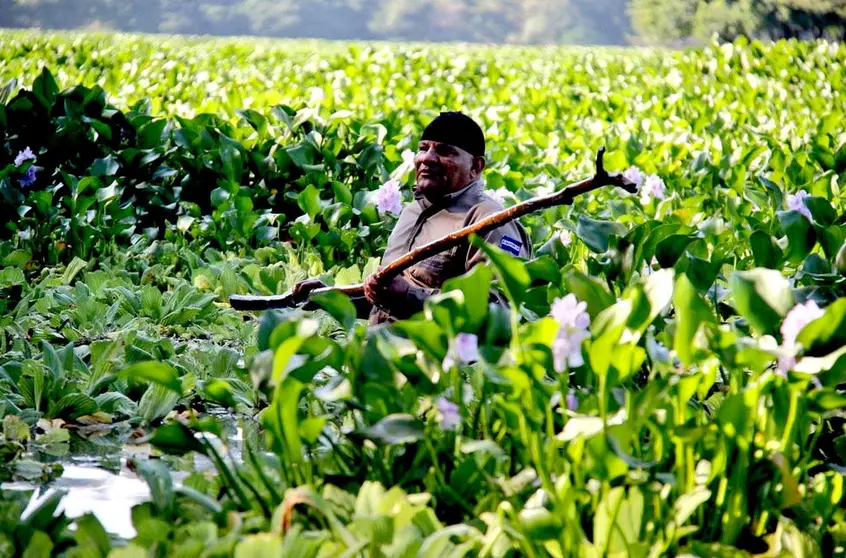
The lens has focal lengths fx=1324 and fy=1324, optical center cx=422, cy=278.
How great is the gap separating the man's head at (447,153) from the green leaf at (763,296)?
1.63 meters

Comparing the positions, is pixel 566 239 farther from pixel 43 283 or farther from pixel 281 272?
pixel 43 283

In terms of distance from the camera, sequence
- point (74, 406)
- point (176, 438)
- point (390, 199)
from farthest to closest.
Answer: point (390, 199) → point (74, 406) → point (176, 438)

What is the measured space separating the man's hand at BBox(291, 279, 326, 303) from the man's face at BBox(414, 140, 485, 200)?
1.55 feet

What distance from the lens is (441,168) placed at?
413 cm

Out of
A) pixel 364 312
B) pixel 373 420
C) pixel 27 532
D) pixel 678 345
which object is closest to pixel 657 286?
pixel 678 345

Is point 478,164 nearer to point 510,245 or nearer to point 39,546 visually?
point 510,245

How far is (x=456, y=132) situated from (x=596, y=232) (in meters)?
0.66

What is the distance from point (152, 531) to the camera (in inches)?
98.0

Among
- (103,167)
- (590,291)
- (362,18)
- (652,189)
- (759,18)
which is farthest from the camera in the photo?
(362,18)

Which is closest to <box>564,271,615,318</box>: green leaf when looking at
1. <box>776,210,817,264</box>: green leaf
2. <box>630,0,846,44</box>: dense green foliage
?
<box>776,210,817,264</box>: green leaf

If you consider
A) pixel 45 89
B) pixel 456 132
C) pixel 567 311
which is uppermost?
pixel 45 89

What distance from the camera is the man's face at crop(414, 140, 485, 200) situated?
4125mm

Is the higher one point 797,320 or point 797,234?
point 797,234

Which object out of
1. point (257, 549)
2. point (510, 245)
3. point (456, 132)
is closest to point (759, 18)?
point (456, 132)
